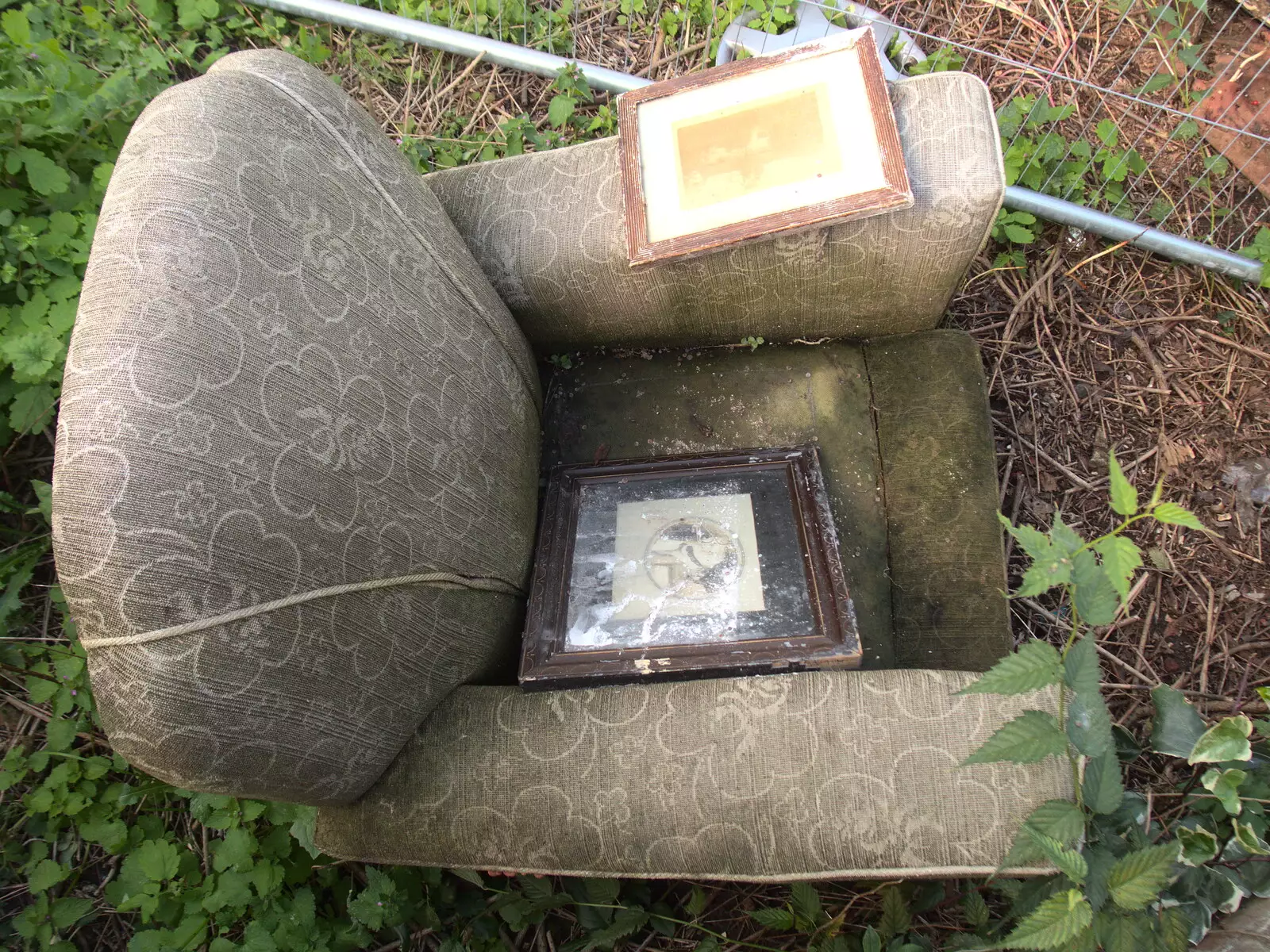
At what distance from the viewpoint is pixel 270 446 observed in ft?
2.56

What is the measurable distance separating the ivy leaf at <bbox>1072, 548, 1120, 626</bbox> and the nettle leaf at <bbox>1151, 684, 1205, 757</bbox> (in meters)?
0.32

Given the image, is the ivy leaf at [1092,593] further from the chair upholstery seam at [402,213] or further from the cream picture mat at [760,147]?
the chair upholstery seam at [402,213]

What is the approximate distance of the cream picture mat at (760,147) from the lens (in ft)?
3.56

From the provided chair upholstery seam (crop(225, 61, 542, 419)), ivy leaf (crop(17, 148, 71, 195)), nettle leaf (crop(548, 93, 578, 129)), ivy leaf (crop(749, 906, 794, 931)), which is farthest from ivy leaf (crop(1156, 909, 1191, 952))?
ivy leaf (crop(17, 148, 71, 195))

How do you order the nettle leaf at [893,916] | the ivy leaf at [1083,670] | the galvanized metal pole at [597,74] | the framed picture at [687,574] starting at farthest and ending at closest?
1. the galvanized metal pole at [597,74]
2. the nettle leaf at [893,916]
3. the framed picture at [687,574]
4. the ivy leaf at [1083,670]

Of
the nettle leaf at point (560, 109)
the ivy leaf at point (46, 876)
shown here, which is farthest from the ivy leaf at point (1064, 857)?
the nettle leaf at point (560, 109)

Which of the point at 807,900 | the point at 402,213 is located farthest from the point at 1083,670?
the point at 402,213

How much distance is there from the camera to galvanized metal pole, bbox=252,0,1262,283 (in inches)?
64.9

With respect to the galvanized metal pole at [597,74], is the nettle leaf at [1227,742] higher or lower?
lower

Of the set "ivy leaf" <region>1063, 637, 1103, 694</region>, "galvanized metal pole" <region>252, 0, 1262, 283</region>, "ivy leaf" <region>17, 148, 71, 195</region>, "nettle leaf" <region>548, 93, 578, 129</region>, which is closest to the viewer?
"ivy leaf" <region>1063, 637, 1103, 694</region>

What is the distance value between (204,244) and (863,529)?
979 millimetres

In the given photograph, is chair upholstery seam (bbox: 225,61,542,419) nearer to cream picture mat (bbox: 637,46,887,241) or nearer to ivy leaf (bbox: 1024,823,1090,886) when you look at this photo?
cream picture mat (bbox: 637,46,887,241)

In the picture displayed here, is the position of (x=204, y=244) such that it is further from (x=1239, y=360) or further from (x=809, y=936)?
(x=1239, y=360)

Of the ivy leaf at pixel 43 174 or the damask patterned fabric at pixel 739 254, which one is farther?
the ivy leaf at pixel 43 174
